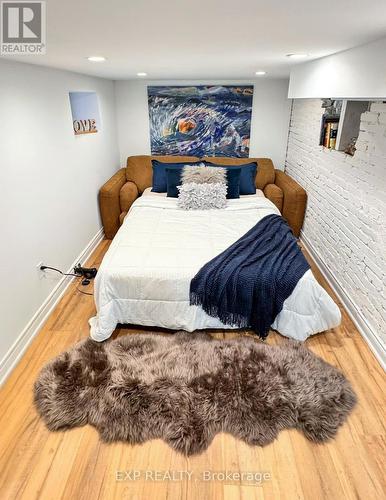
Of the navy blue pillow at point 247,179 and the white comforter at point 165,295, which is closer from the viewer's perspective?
the white comforter at point 165,295

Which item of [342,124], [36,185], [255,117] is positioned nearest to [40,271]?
[36,185]

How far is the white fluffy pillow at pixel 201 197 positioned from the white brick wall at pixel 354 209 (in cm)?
102

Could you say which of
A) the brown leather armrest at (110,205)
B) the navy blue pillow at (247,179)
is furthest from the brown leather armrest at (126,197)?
the navy blue pillow at (247,179)

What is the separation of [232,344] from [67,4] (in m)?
1.99

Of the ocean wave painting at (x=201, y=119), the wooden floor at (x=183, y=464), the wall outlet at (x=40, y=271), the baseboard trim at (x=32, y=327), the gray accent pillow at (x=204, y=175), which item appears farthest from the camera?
the ocean wave painting at (x=201, y=119)

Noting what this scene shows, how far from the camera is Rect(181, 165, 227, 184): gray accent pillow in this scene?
3.57 metres

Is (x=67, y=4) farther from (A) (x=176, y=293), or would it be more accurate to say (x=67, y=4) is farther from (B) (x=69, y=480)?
(B) (x=69, y=480)

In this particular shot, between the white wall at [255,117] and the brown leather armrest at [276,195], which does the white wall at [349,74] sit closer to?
the brown leather armrest at [276,195]

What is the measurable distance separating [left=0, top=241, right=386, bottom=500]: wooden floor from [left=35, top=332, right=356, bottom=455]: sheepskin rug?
0.17ft

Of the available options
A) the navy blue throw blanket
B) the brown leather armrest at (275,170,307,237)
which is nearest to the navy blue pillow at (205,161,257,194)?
the brown leather armrest at (275,170,307,237)

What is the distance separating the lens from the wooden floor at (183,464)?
4.72 feet

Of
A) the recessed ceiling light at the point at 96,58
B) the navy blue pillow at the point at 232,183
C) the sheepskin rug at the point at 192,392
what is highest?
the recessed ceiling light at the point at 96,58

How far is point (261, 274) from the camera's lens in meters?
2.25

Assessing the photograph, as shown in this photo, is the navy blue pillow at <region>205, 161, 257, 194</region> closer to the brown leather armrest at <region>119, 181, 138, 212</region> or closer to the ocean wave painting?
the ocean wave painting
